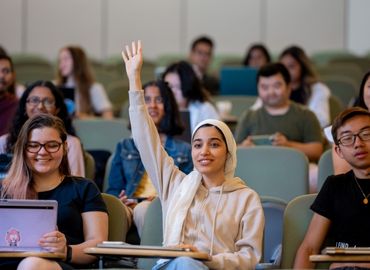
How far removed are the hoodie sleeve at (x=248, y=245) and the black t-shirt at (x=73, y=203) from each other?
663mm

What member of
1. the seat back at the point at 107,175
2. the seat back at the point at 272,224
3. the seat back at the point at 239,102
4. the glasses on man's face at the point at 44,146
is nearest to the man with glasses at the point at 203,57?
the seat back at the point at 239,102

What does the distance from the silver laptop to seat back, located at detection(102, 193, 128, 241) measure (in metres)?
0.53

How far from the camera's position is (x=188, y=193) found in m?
4.99

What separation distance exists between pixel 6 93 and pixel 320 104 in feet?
8.07

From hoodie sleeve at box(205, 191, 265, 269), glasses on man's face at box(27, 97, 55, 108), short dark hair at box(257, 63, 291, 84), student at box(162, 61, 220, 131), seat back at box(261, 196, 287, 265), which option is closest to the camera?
hoodie sleeve at box(205, 191, 265, 269)

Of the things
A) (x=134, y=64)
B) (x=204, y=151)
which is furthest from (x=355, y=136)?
(x=134, y=64)

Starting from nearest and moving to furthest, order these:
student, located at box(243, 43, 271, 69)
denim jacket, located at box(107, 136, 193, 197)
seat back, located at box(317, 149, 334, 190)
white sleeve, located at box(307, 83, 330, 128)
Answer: seat back, located at box(317, 149, 334, 190)
denim jacket, located at box(107, 136, 193, 197)
white sleeve, located at box(307, 83, 330, 128)
student, located at box(243, 43, 271, 69)

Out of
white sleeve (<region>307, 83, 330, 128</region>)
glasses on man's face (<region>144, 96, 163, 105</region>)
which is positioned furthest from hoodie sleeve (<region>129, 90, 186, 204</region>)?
white sleeve (<region>307, 83, 330, 128</region>)

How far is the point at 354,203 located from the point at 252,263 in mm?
552

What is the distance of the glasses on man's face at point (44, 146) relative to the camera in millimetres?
5102

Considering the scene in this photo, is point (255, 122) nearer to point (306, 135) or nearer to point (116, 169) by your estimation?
point (306, 135)

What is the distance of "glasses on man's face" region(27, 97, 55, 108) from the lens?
6.29m

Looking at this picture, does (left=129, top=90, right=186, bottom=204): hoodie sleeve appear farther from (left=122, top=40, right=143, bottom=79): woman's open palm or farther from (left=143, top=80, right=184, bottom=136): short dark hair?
(left=143, top=80, right=184, bottom=136): short dark hair

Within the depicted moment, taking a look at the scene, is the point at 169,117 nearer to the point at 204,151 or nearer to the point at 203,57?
the point at 204,151
